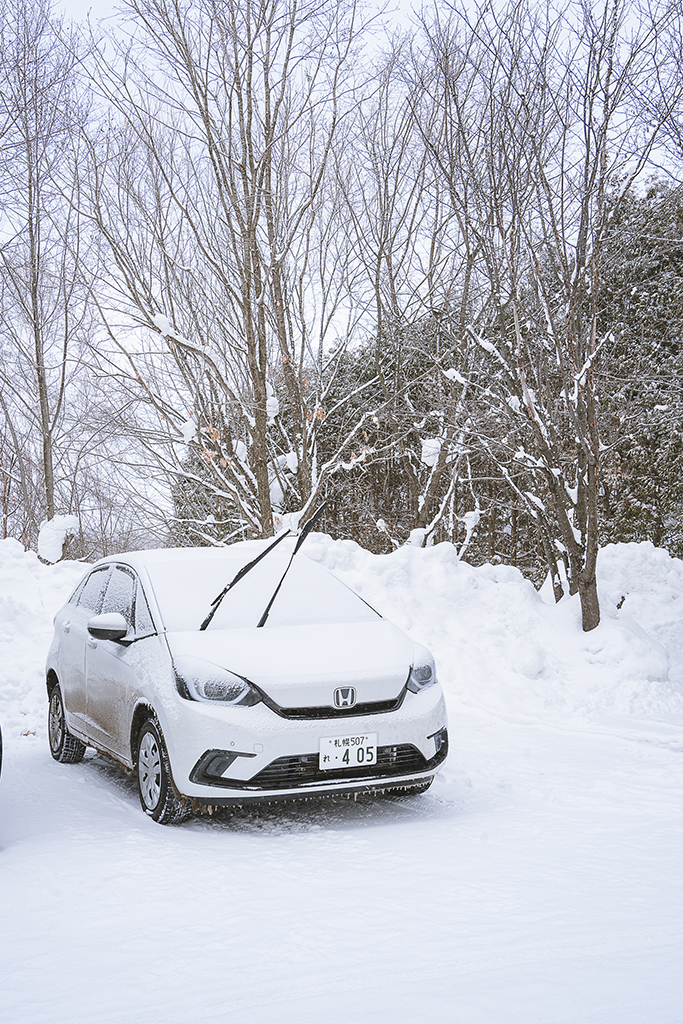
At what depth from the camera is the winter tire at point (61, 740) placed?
6.73 meters

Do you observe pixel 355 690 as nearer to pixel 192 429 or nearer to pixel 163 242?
pixel 192 429

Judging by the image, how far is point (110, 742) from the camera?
5.80 metres

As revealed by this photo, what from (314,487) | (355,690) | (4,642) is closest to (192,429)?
(314,487)

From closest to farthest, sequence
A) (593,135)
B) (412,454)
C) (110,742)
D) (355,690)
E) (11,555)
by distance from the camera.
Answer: (355,690)
(110,742)
(593,135)
(11,555)
(412,454)

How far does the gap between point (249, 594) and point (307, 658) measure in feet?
3.28

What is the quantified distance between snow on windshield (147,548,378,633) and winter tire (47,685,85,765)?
4.97 ft

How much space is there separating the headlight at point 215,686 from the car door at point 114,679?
540 mm

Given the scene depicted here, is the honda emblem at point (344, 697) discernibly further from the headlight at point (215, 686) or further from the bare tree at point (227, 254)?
the bare tree at point (227, 254)

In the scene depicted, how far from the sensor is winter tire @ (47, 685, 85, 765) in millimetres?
6727

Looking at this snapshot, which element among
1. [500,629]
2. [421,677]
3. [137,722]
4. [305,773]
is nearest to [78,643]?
[137,722]

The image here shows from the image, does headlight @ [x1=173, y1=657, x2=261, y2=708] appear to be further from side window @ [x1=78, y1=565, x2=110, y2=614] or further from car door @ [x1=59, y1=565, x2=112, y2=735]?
side window @ [x1=78, y1=565, x2=110, y2=614]

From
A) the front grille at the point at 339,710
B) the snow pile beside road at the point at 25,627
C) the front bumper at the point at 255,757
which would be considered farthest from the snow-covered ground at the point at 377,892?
the front grille at the point at 339,710

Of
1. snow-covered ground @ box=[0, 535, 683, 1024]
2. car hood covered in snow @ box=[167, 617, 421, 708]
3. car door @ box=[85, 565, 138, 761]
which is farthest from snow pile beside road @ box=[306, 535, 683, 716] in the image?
car door @ box=[85, 565, 138, 761]

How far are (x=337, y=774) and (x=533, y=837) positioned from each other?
3.44 feet
